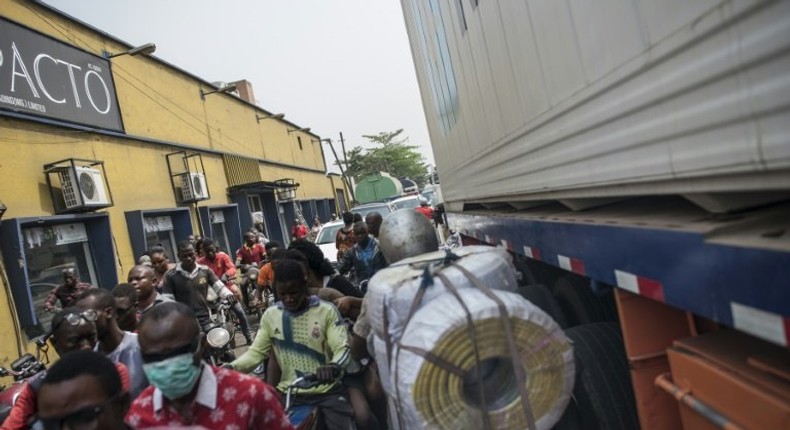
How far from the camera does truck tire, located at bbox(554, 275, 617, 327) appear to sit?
3.04m

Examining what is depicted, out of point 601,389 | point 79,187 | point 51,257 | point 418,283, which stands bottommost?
point 601,389

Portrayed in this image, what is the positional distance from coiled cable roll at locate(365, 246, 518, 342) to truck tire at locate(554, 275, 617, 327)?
999 millimetres

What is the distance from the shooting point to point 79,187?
9023 millimetres

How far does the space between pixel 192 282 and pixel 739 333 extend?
595cm

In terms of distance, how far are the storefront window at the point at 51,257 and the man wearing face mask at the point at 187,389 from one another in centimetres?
676

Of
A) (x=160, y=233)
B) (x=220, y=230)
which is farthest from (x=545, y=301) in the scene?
(x=220, y=230)

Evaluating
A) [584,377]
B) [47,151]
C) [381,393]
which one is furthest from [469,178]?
[47,151]

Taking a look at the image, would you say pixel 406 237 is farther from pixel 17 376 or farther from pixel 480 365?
pixel 17 376

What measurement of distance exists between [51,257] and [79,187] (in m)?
1.17

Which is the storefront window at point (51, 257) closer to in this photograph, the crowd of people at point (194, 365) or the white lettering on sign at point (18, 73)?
the white lettering on sign at point (18, 73)

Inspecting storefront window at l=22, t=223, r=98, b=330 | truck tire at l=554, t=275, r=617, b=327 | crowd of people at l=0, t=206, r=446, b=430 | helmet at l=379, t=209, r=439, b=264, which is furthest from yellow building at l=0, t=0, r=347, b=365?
truck tire at l=554, t=275, r=617, b=327

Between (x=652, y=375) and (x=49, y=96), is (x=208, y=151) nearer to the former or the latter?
(x=49, y=96)

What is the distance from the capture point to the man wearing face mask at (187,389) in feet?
6.68

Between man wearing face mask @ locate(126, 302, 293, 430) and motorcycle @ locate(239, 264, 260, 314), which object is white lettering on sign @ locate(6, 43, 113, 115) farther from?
man wearing face mask @ locate(126, 302, 293, 430)
